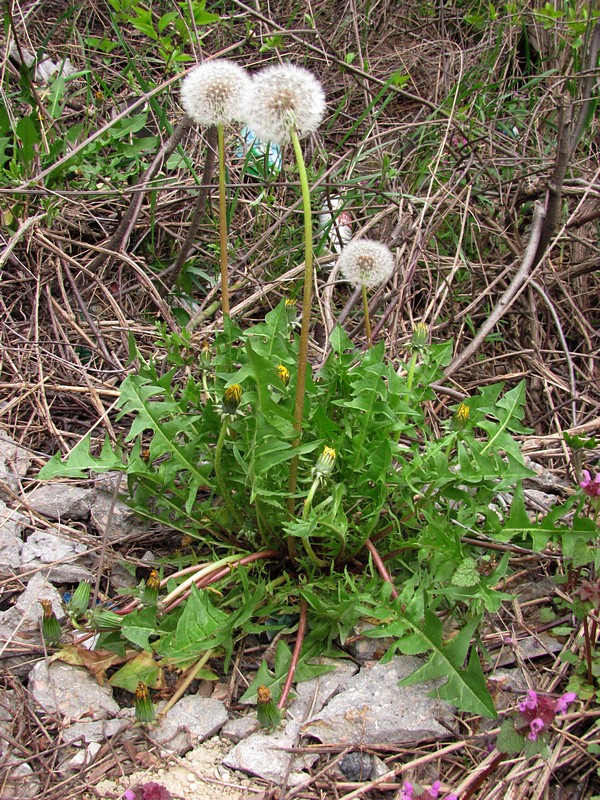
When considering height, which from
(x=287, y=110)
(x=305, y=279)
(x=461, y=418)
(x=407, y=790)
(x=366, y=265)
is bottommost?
(x=407, y=790)

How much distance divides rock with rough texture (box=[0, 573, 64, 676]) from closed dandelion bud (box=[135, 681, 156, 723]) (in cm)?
36

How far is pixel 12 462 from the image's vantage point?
2486mm

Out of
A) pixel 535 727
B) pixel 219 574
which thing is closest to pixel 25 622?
pixel 219 574

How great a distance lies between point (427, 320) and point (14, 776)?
8.02ft

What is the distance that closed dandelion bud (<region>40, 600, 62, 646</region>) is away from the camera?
1.75 metres

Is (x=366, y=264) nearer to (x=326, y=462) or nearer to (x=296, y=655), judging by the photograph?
(x=326, y=462)

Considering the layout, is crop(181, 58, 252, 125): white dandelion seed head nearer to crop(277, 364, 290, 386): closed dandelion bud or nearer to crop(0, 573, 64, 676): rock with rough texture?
crop(277, 364, 290, 386): closed dandelion bud

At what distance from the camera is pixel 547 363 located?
3.18 metres

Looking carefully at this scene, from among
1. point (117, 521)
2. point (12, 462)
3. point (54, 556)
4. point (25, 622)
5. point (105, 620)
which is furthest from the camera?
point (12, 462)

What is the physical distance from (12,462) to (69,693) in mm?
990

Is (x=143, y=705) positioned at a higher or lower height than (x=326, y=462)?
lower

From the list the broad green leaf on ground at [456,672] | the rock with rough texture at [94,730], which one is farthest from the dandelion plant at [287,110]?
the rock with rough texture at [94,730]

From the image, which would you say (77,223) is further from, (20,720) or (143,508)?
(20,720)

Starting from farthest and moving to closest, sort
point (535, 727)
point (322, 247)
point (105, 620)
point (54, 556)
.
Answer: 1. point (322, 247)
2. point (54, 556)
3. point (105, 620)
4. point (535, 727)
